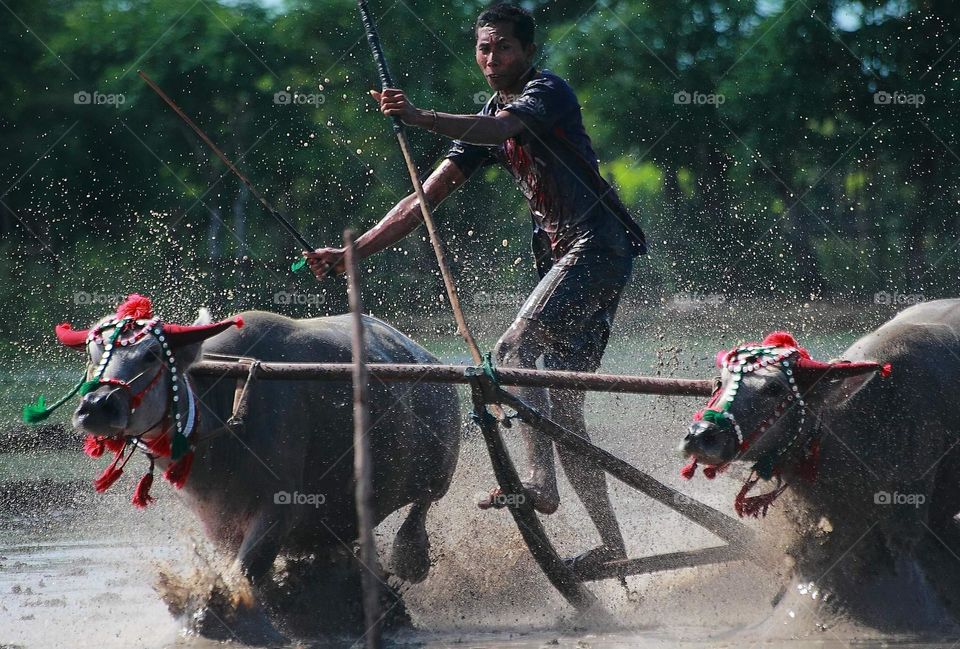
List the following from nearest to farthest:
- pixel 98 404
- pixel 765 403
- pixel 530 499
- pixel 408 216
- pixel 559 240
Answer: pixel 98 404, pixel 765 403, pixel 530 499, pixel 559 240, pixel 408 216

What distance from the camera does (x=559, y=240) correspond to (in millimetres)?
6199

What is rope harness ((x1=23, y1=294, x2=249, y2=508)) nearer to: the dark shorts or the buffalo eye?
the dark shorts

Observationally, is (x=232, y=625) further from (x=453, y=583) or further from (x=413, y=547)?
(x=413, y=547)

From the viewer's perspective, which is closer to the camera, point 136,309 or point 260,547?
point 136,309

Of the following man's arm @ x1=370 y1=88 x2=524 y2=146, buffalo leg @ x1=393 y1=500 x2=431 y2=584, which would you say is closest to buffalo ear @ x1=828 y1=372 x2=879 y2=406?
man's arm @ x1=370 y1=88 x2=524 y2=146

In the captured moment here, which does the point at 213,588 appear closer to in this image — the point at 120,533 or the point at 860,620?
the point at 860,620

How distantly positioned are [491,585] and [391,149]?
16026 millimetres

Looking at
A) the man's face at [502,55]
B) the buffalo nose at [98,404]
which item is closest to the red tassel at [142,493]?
the buffalo nose at [98,404]

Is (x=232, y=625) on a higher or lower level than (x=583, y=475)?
lower

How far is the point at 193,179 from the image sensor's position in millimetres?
22016

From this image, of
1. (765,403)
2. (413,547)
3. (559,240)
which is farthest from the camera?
(413,547)

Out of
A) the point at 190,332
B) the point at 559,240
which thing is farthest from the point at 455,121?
the point at 190,332

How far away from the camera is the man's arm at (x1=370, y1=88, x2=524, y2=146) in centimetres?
555

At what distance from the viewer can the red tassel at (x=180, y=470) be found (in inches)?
220
